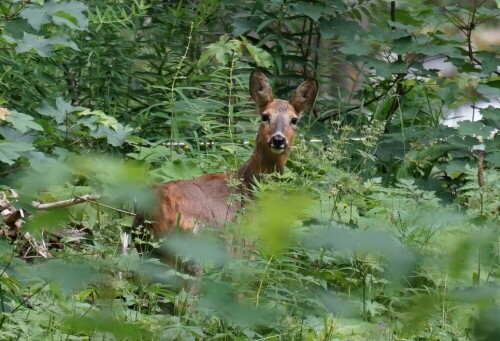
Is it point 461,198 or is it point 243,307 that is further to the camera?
point 461,198

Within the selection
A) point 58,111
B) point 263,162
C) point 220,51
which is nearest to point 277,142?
point 263,162

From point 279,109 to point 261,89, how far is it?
0.29 metres

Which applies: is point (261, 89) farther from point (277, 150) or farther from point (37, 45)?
point (37, 45)

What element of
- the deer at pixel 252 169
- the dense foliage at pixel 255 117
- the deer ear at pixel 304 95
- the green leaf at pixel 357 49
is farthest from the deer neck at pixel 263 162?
the green leaf at pixel 357 49

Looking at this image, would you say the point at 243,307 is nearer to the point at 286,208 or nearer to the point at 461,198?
the point at 286,208

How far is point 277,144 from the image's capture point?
7.38 meters

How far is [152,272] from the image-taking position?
6.68 ft

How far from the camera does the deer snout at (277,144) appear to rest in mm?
7367

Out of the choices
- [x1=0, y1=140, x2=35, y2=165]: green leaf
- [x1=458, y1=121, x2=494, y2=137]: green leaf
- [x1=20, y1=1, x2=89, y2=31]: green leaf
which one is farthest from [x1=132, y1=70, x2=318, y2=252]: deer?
[x1=0, y1=140, x2=35, y2=165]: green leaf

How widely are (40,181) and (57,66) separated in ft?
19.8

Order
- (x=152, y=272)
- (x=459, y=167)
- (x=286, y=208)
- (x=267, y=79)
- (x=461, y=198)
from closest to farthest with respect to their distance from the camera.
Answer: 1. (x=286, y=208)
2. (x=152, y=272)
3. (x=461, y=198)
4. (x=459, y=167)
5. (x=267, y=79)

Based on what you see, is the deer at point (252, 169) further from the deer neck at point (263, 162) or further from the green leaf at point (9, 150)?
the green leaf at point (9, 150)

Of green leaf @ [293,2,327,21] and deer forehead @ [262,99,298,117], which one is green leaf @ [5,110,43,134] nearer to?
deer forehead @ [262,99,298,117]

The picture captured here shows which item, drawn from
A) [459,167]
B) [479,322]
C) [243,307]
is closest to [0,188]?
[243,307]
